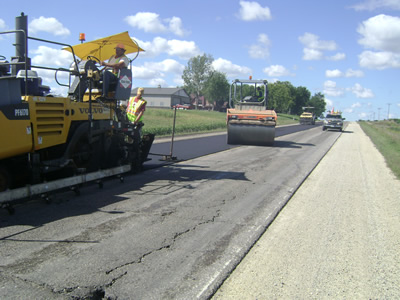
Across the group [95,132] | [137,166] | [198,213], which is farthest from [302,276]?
[137,166]

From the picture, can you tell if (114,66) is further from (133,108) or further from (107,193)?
(107,193)

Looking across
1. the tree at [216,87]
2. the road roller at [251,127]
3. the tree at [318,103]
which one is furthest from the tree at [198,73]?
the road roller at [251,127]

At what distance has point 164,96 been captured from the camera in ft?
307

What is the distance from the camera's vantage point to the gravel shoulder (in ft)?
11.3

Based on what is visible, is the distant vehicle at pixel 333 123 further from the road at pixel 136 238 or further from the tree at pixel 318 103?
the tree at pixel 318 103

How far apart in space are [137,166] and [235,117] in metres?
8.41

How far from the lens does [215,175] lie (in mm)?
8867

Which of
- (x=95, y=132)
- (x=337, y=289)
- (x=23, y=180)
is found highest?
(x=95, y=132)

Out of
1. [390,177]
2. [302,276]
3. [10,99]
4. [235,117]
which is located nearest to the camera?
[302,276]

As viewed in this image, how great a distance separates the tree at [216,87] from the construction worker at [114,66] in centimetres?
9026

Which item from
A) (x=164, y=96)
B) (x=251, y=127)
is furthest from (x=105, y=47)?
(x=164, y=96)

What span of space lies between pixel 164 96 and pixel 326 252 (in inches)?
3589

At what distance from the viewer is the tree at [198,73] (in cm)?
9775

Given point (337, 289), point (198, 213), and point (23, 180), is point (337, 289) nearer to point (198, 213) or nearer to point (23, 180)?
point (198, 213)
